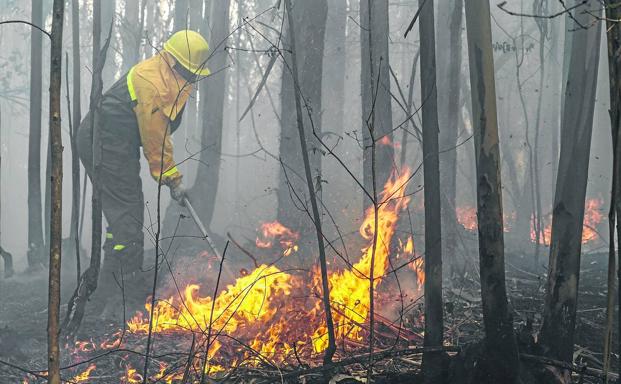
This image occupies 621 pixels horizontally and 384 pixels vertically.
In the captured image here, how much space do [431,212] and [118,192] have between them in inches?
138

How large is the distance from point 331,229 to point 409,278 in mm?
2808

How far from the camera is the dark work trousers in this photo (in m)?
5.49

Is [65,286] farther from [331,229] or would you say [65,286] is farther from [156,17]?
[156,17]

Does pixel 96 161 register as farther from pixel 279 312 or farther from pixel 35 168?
pixel 35 168

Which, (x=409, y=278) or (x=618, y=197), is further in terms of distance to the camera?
(x=409, y=278)

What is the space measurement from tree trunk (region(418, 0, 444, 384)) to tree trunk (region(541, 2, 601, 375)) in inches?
23.2

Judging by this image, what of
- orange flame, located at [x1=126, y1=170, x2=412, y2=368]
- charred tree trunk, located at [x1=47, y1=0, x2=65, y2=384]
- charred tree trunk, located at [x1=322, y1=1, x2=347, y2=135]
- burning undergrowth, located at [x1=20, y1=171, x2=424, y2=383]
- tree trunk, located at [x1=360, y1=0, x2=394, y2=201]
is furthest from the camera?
charred tree trunk, located at [x1=322, y1=1, x2=347, y2=135]

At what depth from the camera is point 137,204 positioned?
222 inches

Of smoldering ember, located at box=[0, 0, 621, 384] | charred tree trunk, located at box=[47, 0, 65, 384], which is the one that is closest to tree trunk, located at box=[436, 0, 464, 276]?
smoldering ember, located at box=[0, 0, 621, 384]

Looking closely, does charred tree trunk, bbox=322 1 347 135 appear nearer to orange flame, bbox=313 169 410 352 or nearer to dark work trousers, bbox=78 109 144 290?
orange flame, bbox=313 169 410 352

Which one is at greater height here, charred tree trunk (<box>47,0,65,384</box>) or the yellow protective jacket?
the yellow protective jacket

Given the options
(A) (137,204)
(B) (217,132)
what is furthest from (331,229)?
(A) (137,204)

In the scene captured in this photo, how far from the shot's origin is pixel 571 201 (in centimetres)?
305

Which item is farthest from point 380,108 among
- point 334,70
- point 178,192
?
point 334,70
